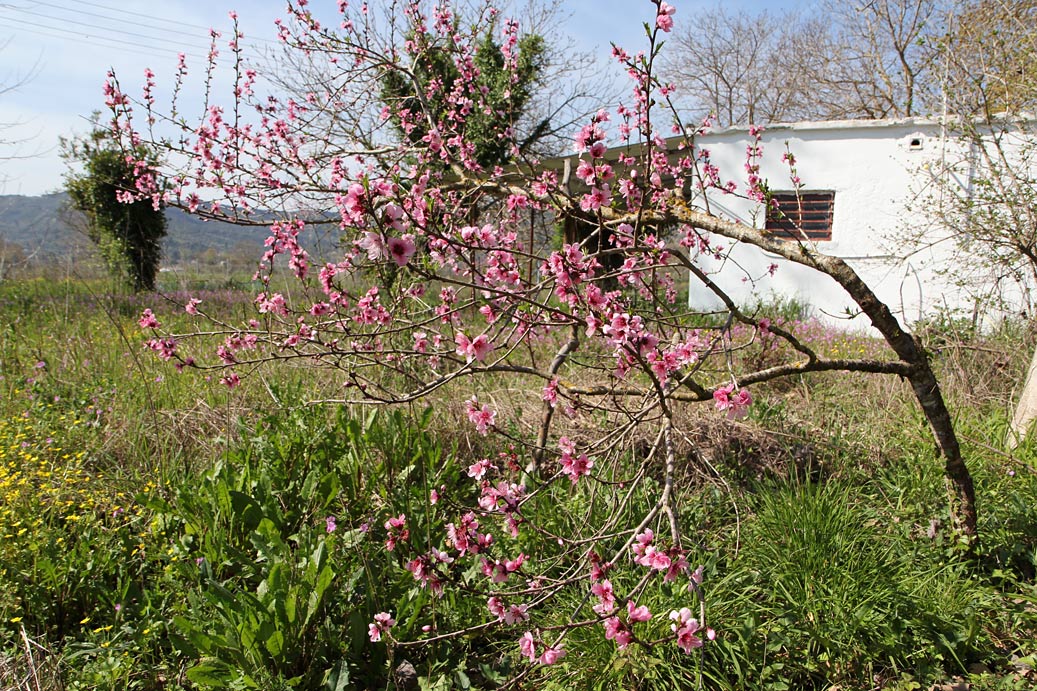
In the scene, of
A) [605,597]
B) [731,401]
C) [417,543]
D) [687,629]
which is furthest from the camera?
[417,543]

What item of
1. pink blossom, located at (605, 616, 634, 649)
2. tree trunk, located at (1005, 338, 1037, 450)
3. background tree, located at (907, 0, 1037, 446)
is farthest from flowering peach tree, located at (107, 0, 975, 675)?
background tree, located at (907, 0, 1037, 446)

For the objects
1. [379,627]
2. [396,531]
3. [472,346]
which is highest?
[472,346]

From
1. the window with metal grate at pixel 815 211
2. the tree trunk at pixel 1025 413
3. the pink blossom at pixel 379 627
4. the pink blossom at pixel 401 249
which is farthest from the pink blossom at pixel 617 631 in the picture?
the window with metal grate at pixel 815 211

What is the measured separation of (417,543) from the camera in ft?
9.18

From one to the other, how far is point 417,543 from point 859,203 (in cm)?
942

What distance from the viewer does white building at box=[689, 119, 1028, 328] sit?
9.08 meters

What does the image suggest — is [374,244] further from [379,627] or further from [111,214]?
[111,214]

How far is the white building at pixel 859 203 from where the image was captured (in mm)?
9078

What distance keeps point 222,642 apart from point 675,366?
63.1 inches

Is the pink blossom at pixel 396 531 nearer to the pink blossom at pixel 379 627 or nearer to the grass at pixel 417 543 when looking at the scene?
the grass at pixel 417 543

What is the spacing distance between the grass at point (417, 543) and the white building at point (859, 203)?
19.5 feet

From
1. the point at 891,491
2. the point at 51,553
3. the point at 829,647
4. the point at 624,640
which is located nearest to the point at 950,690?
the point at 829,647

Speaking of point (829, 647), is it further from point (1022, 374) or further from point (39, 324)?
point (39, 324)

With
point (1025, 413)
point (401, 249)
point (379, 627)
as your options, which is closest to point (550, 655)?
point (379, 627)
